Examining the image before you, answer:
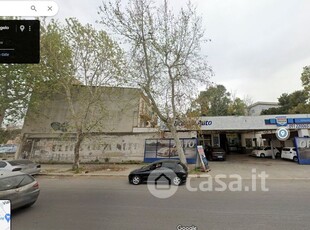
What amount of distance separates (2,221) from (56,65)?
15.9 meters

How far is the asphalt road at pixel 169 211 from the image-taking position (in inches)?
230

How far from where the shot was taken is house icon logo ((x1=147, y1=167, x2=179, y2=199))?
10.4m

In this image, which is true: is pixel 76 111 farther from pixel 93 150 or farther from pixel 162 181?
pixel 162 181

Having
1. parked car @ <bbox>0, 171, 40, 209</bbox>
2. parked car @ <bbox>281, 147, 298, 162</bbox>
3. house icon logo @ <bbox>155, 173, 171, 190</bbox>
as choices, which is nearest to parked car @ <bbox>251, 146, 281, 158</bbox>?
parked car @ <bbox>281, 147, 298, 162</bbox>

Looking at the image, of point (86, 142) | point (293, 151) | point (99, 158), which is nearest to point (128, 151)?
point (99, 158)

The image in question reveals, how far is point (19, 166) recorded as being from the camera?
14.1m

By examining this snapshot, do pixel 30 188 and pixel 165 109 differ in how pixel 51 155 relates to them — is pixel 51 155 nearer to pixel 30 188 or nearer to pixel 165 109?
pixel 165 109

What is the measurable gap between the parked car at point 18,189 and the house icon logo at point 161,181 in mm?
5001

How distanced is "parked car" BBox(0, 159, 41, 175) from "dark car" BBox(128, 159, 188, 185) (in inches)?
301

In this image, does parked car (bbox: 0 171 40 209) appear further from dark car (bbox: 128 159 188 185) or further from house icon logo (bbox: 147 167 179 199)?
dark car (bbox: 128 159 188 185)

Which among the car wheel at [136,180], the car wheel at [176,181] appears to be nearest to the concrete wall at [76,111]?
the car wheel at [136,180]

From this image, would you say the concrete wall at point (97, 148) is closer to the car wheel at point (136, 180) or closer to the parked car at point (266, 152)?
the car wheel at point (136, 180)

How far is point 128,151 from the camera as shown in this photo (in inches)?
840

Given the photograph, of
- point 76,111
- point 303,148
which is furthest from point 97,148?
point 303,148
